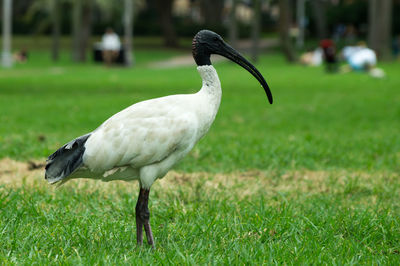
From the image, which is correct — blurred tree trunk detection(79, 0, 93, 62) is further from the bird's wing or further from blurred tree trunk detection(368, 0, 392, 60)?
the bird's wing

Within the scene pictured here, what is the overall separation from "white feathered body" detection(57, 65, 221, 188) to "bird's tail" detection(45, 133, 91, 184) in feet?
0.14

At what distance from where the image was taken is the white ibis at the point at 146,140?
13.2 feet

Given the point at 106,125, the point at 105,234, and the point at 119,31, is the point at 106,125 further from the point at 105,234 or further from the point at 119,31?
the point at 119,31

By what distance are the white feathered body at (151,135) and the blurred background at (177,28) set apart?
28.0m

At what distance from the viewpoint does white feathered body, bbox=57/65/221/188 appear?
13.2 feet

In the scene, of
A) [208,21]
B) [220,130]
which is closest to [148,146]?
[220,130]

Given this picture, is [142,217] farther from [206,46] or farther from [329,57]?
[329,57]

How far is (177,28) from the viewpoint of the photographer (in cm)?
6047

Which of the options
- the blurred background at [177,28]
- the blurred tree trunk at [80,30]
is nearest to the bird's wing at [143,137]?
the blurred background at [177,28]

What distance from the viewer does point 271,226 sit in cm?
461

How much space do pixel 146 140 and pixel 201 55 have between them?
24.9 inches

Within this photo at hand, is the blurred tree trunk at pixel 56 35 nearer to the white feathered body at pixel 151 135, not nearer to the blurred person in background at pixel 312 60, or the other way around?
the blurred person in background at pixel 312 60

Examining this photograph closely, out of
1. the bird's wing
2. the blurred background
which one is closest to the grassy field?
the bird's wing

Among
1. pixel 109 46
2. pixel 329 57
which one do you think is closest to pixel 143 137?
pixel 329 57
